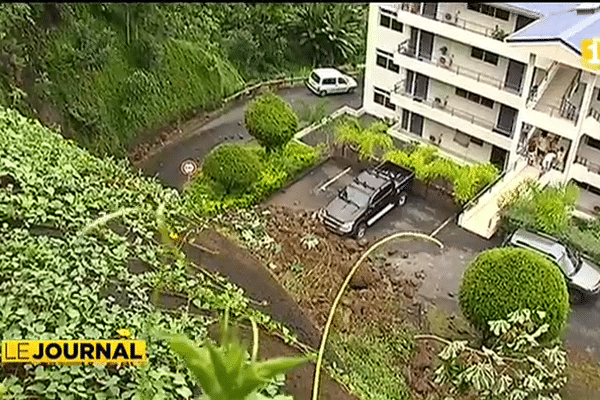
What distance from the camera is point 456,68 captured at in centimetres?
1619

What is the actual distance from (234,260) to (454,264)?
17.0ft

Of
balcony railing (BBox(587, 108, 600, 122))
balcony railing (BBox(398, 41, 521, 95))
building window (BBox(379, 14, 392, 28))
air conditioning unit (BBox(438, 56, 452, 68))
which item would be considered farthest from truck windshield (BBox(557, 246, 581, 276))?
building window (BBox(379, 14, 392, 28))

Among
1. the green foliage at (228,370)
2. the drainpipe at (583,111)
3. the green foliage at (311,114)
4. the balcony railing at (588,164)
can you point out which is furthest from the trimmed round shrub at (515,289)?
the green foliage at (311,114)

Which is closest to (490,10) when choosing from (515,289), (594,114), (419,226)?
(594,114)

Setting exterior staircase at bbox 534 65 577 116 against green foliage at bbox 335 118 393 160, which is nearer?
exterior staircase at bbox 534 65 577 116

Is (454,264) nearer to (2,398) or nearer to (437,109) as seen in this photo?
(437,109)

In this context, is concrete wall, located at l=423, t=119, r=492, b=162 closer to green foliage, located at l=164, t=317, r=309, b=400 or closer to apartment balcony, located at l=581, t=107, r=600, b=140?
apartment balcony, located at l=581, t=107, r=600, b=140

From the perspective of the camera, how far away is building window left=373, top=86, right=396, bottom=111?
700 inches

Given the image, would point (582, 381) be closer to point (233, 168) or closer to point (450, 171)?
point (450, 171)

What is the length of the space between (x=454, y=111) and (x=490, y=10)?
2.21 meters

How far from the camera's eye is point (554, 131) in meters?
14.8

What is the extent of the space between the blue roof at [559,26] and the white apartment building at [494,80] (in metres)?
0.02

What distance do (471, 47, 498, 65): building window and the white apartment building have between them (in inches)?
0.9

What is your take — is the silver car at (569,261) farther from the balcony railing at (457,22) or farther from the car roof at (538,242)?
the balcony railing at (457,22)
